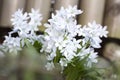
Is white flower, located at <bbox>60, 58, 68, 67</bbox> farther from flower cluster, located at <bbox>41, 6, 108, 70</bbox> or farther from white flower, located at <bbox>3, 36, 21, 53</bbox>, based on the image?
white flower, located at <bbox>3, 36, 21, 53</bbox>

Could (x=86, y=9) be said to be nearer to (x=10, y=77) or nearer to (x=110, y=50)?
(x=110, y=50)

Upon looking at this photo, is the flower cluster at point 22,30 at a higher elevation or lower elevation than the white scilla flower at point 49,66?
higher

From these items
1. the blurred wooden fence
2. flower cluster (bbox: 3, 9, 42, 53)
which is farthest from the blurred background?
flower cluster (bbox: 3, 9, 42, 53)

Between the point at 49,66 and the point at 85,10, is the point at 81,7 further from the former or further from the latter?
the point at 49,66

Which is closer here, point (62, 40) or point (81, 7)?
point (62, 40)

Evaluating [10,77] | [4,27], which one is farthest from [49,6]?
[10,77]

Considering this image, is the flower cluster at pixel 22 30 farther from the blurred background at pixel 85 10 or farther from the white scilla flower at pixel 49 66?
the blurred background at pixel 85 10

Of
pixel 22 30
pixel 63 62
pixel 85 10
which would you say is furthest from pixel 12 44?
pixel 85 10

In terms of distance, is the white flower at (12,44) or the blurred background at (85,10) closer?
the white flower at (12,44)

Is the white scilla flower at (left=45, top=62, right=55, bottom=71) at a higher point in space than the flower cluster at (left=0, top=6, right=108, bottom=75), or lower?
lower

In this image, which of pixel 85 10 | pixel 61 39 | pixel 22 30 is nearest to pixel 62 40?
pixel 61 39

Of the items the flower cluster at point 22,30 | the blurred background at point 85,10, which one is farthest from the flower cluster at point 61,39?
the blurred background at point 85,10

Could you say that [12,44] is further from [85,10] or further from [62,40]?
[85,10]
